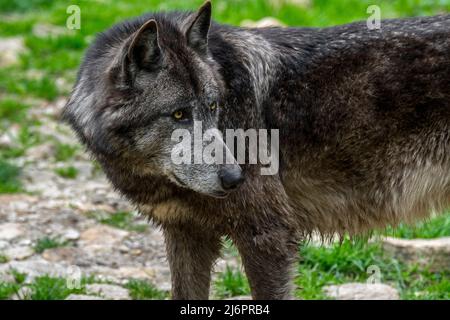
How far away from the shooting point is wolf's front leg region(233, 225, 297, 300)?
475cm

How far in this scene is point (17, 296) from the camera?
18.1ft

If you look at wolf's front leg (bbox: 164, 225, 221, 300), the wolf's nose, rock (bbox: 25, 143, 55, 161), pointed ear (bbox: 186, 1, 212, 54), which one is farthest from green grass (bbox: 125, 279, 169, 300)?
rock (bbox: 25, 143, 55, 161)

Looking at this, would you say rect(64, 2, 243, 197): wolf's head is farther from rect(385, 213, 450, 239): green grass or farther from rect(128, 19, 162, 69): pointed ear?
rect(385, 213, 450, 239): green grass

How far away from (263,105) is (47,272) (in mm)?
2186

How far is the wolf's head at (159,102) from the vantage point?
14.6ft

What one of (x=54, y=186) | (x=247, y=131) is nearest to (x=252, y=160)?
(x=247, y=131)

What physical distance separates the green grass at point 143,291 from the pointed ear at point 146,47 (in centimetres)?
195

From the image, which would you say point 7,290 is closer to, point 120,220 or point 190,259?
point 190,259

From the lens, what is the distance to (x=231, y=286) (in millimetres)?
5844

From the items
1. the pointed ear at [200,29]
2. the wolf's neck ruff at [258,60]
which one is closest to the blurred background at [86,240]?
the wolf's neck ruff at [258,60]

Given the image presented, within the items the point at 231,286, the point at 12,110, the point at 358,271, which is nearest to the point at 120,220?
the point at 231,286

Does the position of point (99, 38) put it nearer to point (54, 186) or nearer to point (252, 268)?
point (252, 268)

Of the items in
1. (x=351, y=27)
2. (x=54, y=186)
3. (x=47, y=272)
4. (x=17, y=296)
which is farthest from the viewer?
(x=54, y=186)

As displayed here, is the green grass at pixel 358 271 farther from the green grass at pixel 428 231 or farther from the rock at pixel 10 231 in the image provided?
the rock at pixel 10 231
